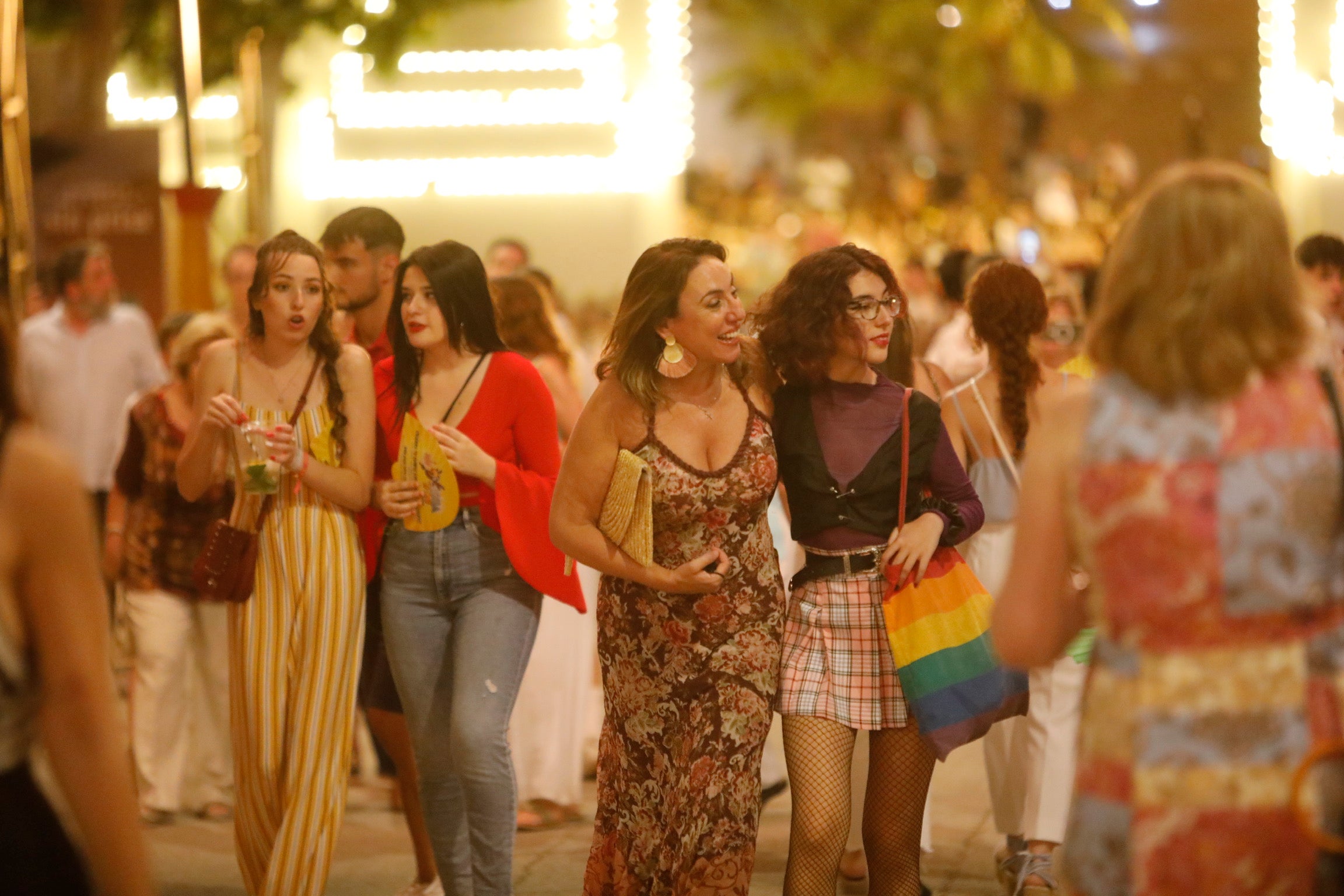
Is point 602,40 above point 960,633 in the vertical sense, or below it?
above

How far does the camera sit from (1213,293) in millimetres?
2717

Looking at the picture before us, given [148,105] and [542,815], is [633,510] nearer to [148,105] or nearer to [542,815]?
[542,815]

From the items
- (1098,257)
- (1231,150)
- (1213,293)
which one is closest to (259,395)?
(1213,293)

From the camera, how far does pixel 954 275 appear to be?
8.70 meters

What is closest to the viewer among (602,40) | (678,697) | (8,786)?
(8,786)

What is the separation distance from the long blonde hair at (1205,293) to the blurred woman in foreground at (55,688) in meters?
1.75

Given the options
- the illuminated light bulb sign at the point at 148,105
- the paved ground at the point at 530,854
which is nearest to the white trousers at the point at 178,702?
the paved ground at the point at 530,854

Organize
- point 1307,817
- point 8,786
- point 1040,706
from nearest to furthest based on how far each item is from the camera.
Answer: point 8,786, point 1307,817, point 1040,706

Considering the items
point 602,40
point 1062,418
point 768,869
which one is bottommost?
point 768,869

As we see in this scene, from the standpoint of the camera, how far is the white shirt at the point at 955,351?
7645 millimetres

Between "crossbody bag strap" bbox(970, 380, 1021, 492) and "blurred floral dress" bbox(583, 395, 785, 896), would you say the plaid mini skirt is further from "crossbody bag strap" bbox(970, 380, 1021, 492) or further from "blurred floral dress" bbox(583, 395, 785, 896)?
"crossbody bag strap" bbox(970, 380, 1021, 492)

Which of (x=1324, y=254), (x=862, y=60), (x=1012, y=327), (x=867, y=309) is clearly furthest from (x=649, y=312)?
(x=862, y=60)

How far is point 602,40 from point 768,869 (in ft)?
29.7

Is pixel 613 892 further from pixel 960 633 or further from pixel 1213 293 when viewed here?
pixel 1213 293
